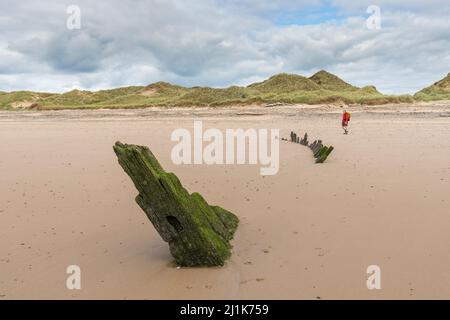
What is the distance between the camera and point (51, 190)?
33.0 ft

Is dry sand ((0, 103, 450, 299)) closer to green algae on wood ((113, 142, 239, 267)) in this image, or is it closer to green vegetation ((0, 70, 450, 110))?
green algae on wood ((113, 142, 239, 267))

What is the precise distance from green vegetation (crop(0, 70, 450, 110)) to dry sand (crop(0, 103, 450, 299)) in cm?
3867

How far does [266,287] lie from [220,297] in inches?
20.7

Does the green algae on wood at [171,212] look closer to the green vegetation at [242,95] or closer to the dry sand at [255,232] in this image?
the dry sand at [255,232]

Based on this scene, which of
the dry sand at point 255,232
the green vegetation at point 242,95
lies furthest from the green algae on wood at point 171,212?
the green vegetation at point 242,95

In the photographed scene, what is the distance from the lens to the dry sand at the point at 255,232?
527 centimetres

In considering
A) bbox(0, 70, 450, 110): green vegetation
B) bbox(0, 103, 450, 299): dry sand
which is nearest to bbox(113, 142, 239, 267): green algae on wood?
bbox(0, 103, 450, 299): dry sand

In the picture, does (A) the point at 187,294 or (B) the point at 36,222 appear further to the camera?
(B) the point at 36,222

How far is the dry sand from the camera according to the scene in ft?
17.3

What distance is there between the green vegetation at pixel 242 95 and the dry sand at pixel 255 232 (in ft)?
127
